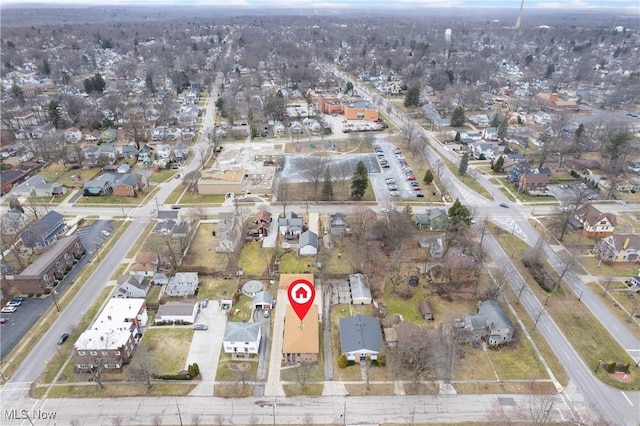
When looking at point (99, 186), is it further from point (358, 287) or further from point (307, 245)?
Answer: point (358, 287)

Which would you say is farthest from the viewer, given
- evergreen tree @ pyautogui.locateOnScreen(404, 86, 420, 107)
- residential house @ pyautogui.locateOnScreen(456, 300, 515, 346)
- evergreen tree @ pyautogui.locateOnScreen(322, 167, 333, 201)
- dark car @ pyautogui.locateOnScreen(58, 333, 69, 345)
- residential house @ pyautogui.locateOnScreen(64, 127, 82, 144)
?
evergreen tree @ pyautogui.locateOnScreen(404, 86, 420, 107)

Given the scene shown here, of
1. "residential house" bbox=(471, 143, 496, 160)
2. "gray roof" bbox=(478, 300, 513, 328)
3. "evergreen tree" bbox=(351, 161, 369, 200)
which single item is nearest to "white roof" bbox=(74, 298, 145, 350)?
"gray roof" bbox=(478, 300, 513, 328)

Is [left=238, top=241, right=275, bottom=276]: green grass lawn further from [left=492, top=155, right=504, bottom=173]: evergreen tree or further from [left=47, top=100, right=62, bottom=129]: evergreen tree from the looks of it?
[left=47, top=100, right=62, bottom=129]: evergreen tree

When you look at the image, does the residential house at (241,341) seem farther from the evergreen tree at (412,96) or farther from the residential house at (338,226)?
the evergreen tree at (412,96)

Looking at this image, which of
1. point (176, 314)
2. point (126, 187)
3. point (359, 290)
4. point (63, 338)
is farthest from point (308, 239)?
point (126, 187)

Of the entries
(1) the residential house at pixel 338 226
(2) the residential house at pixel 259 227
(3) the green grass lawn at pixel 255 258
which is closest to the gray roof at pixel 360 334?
(3) the green grass lawn at pixel 255 258
